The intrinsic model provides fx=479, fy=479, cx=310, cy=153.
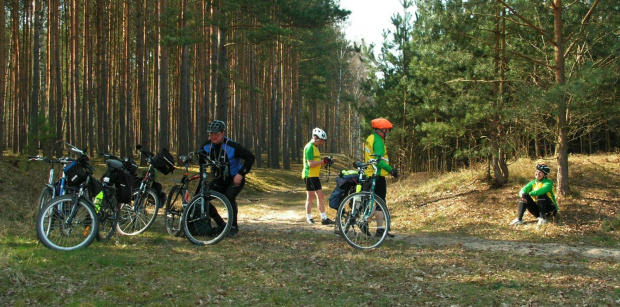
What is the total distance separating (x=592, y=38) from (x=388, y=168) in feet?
18.4

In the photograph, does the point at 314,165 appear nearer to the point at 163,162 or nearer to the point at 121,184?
the point at 163,162

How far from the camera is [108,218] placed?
6707 millimetres

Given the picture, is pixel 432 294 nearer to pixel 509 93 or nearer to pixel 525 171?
pixel 509 93

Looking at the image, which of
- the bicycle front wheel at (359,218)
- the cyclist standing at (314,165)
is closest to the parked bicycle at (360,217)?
the bicycle front wheel at (359,218)

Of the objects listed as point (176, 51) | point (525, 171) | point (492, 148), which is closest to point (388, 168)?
point (492, 148)

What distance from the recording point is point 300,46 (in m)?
36.2

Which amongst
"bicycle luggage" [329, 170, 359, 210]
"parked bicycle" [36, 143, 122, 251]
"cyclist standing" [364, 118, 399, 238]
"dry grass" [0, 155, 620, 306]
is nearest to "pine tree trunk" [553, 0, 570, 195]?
"dry grass" [0, 155, 620, 306]

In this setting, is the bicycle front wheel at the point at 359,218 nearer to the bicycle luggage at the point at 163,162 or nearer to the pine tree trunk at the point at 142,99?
the bicycle luggage at the point at 163,162

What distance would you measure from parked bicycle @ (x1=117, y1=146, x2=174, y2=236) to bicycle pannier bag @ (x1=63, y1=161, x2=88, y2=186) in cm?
127

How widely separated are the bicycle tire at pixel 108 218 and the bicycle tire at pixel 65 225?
0.73 meters

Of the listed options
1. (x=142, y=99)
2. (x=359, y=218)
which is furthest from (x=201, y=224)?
(x=142, y=99)

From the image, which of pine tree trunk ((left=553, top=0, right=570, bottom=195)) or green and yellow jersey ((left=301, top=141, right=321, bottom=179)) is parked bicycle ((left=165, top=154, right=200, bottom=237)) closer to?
green and yellow jersey ((left=301, top=141, right=321, bottom=179))

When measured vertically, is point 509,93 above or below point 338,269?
above

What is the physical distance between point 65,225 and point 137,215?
6.16 feet
